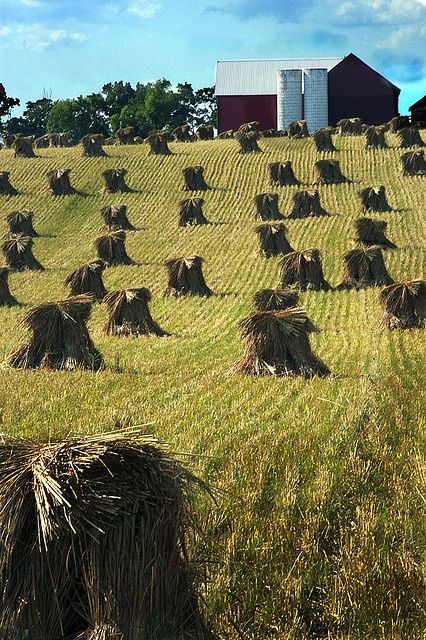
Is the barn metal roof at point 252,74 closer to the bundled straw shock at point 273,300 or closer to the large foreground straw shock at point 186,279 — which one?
the large foreground straw shock at point 186,279

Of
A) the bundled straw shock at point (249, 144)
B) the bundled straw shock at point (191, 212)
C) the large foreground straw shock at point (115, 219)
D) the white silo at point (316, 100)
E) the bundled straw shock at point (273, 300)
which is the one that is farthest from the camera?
the white silo at point (316, 100)

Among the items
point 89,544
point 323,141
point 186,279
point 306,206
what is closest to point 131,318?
point 186,279

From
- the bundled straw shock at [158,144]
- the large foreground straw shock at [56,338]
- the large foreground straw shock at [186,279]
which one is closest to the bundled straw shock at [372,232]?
the large foreground straw shock at [186,279]

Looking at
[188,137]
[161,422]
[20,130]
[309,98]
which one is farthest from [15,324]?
[20,130]

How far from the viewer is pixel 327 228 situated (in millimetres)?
40406

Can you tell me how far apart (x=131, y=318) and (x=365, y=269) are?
11.1 metres

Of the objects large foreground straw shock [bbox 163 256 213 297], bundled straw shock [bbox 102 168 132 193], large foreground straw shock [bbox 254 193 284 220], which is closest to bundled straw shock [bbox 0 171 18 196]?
bundled straw shock [bbox 102 168 132 193]

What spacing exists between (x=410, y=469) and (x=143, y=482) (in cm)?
Result: 386

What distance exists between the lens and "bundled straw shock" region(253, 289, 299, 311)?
22309 mm

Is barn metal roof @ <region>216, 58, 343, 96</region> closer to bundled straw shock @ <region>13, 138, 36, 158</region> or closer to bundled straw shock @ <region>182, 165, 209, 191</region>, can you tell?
bundled straw shock @ <region>13, 138, 36, 158</region>

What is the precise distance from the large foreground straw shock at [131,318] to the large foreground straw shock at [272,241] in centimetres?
1452

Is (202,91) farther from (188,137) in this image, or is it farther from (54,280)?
(54,280)

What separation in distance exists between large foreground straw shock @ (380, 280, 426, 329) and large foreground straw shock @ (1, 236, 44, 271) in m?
18.1

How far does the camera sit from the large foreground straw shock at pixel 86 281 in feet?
96.4
